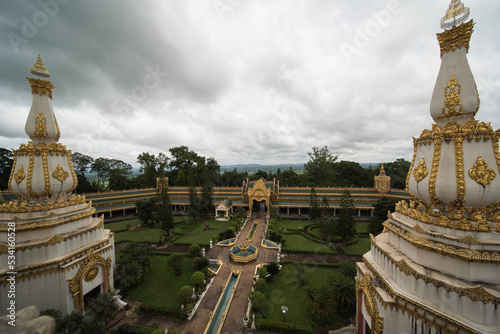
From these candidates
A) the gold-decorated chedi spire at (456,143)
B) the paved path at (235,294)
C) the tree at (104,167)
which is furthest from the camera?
the tree at (104,167)

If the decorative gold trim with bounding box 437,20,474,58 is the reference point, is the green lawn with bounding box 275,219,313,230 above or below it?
below

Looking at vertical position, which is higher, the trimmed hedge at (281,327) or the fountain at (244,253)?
the fountain at (244,253)

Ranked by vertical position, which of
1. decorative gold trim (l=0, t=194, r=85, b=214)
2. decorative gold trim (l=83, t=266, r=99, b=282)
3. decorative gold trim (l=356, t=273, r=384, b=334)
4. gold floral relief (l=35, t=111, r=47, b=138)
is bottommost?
decorative gold trim (l=83, t=266, r=99, b=282)

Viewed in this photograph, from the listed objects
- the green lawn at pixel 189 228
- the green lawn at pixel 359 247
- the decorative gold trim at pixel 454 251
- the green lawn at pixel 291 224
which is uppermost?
the decorative gold trim at pixel 454 251

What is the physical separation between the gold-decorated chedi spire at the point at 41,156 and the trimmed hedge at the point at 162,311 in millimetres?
9435

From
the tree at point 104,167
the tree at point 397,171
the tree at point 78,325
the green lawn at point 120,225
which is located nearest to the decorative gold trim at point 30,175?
the tree at point 78,325

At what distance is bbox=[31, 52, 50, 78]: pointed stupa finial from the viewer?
45.1 ft

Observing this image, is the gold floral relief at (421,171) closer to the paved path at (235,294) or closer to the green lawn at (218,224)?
the paved path at (235,294)

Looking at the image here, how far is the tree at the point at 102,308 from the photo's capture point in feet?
35.7

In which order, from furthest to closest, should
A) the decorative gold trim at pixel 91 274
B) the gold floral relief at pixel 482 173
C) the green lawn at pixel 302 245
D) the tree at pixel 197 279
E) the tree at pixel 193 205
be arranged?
the tree at pixel 193 205
the green lawn at pixel 302 245
the tree at pixel 197 279
the decorative gold trim at pixel 91 274
the gold floral relief at pixel 482 173

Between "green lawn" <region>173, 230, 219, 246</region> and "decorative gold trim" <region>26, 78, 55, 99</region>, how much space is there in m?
18.5

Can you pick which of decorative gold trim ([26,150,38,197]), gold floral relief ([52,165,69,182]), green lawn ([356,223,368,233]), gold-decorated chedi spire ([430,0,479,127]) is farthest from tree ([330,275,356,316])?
decorative gold trim ([26,150,38,197])

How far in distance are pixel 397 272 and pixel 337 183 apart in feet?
177

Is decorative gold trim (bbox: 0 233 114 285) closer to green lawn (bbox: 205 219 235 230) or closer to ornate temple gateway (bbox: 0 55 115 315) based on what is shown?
ornate temple gateway (bbox: 0 55 115 315)
